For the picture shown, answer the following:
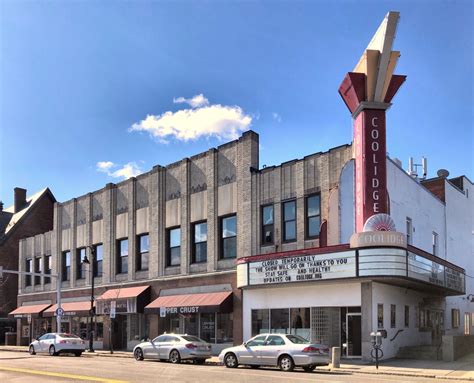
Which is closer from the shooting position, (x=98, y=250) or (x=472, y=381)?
(x=472, y=381)

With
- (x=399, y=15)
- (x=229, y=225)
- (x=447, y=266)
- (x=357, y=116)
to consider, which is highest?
(x=399, y=15)

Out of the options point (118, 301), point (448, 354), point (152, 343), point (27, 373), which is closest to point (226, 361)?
point (152, 343)

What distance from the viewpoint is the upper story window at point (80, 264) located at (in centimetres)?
4350

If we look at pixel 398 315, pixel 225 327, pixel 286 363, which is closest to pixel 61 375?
pixel 286 363

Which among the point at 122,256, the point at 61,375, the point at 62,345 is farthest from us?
the point at 122,256

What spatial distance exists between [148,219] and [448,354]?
65.0 ft

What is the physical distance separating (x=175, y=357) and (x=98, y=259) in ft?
58.9

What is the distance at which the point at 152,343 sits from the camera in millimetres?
26906

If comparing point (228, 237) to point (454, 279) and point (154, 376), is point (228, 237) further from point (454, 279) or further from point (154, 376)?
point (154, 376)

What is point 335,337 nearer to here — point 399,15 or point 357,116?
point 357,116

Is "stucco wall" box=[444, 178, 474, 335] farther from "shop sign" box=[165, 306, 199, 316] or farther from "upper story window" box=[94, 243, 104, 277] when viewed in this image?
"upper story window" box=[94, 243, 104, 277]

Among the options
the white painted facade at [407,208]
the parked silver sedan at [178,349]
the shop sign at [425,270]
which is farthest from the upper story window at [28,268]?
the shop sign at [425,270]

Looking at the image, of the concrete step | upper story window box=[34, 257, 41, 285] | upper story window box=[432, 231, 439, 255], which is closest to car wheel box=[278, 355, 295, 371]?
the concrete step

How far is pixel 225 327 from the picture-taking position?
31141mm
